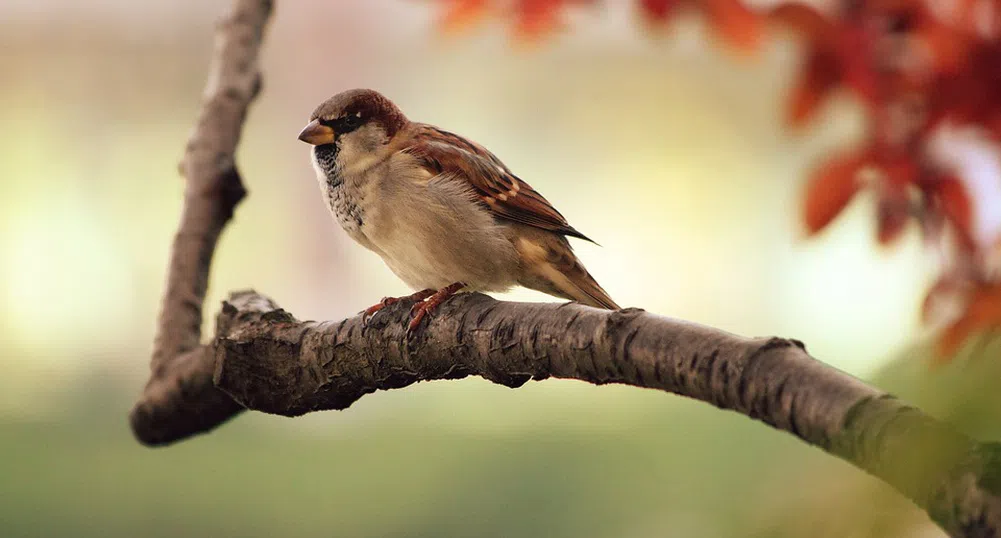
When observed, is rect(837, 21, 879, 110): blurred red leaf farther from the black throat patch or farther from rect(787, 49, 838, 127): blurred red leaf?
the black throat patch

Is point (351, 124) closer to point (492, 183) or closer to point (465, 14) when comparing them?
point (492, 183)

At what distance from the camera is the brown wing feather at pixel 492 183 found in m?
1.33

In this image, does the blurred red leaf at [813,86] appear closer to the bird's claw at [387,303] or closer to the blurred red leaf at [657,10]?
the blurred red leaf at [657,10]

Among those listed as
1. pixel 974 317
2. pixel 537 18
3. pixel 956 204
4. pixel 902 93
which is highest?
pixel 537 18

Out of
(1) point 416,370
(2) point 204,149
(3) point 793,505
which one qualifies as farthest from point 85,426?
(3) point 793,505

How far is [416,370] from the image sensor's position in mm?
1012

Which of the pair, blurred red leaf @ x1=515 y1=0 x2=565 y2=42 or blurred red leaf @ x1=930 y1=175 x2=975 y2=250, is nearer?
blurred red leaf @ x1=930 y1=175 x2=975 y2=250

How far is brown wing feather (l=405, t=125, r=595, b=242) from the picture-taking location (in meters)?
1.33

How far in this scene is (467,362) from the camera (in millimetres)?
966

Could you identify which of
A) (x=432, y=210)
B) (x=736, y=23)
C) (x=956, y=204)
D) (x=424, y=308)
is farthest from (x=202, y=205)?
(x=956, y=204)

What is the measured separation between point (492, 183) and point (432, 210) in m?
0.10

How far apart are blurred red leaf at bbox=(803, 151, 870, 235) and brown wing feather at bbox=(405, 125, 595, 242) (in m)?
0.35

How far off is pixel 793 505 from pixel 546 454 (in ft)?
6.36

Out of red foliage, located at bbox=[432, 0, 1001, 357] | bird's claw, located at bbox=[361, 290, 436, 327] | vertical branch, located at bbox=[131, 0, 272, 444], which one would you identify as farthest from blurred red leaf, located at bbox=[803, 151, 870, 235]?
vertical branch, located at bbox=[131, 0, 272, 444]
